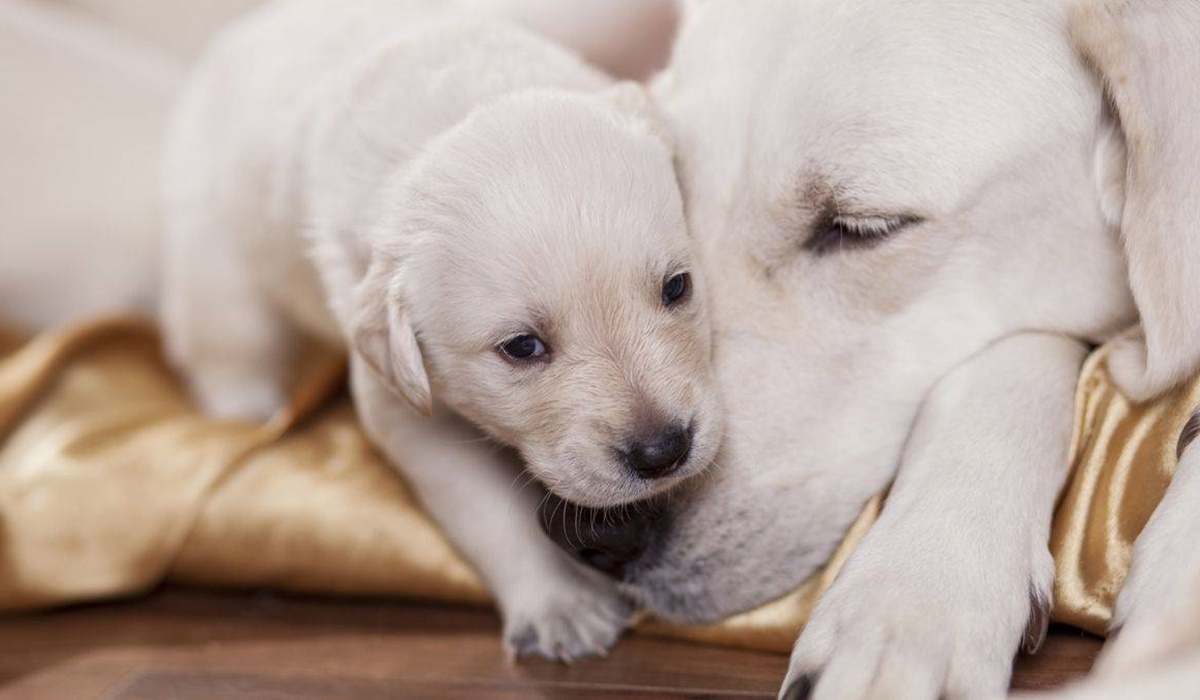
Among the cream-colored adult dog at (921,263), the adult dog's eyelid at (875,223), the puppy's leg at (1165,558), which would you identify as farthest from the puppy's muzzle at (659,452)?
the puppy's leg at (1165,558)

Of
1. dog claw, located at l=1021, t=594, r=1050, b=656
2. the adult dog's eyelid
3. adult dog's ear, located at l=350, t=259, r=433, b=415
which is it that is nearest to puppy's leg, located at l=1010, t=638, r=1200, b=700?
dog claw, located at l=1021, t=594, r=1050, b=656

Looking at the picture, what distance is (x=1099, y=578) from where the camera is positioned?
1270mm

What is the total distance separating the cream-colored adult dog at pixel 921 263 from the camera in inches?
52.1

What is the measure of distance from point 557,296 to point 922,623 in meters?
0.54

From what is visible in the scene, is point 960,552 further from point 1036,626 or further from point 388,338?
point 388,338

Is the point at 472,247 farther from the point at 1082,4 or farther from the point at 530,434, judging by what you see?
the point at 1082,4

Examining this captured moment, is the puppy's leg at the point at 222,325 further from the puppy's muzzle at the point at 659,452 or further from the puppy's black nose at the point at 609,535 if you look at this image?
the puppy's muzzle at the point at 659,452

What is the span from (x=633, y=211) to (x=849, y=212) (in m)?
0.26

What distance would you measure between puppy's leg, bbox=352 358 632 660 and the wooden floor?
44 mm

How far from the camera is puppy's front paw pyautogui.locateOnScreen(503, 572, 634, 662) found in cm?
146

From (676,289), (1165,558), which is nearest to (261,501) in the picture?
(676,289)

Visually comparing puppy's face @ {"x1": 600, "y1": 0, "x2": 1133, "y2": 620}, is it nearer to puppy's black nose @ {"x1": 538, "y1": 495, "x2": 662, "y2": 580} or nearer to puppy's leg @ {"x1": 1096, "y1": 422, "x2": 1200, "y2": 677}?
puppy's black nose @ {"x1": 538, "y1": 495, "x2": 662, "y2": 580}

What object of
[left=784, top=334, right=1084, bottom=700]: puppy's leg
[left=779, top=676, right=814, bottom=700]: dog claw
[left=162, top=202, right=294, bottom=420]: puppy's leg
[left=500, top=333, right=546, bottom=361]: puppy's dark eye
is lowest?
[left=162, top=202, right=294, bottom=420]: puppy's leg

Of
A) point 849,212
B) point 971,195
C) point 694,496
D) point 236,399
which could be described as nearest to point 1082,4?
point 971,195
